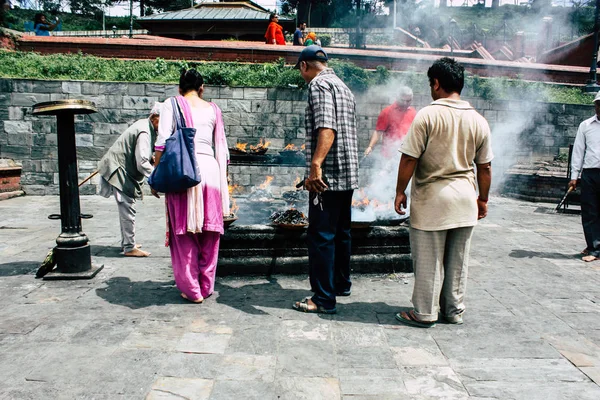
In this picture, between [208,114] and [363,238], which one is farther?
[363,238]

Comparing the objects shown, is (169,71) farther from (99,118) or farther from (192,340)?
(192,340)

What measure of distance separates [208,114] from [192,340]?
195cm

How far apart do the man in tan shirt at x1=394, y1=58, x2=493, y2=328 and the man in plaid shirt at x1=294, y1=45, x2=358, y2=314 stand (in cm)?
50

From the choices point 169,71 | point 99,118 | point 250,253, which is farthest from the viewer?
point 169,71

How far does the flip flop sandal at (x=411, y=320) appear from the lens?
372 centimetres

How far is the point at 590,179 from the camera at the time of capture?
6145 mm

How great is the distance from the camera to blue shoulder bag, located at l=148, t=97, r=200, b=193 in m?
3.91

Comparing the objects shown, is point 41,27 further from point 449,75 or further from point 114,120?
point 449,75

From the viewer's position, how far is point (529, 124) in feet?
40.8

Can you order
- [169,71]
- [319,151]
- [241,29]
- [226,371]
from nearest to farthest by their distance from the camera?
1. [226,371]
2. [319,151]
3. [169,71]
4. [241,29]

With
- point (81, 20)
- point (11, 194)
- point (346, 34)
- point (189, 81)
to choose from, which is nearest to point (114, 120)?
point (11, 194)

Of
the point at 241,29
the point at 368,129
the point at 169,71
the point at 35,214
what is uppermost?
the point at 241,29

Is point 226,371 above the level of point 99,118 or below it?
below

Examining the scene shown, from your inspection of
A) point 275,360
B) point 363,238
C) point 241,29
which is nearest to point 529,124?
point 363,238
